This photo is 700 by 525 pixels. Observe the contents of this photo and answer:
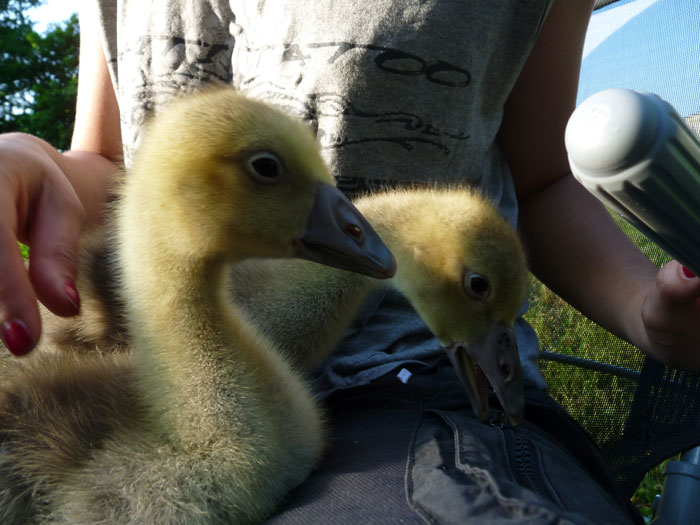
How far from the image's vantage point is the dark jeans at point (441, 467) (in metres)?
0.77

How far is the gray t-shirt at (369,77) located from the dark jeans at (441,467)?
0.29 ft

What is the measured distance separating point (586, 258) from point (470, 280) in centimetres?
35

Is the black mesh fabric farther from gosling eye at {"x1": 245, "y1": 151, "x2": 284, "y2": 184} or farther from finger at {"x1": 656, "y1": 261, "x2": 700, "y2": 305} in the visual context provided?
gosling eye at {"x1": 245, "y1": 151, "x2": 284, "y2": 184}

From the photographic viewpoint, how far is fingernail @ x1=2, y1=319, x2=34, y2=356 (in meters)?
0.84

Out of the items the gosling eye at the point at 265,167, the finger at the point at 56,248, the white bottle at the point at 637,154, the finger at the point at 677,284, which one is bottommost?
the finger at the point at 56,248

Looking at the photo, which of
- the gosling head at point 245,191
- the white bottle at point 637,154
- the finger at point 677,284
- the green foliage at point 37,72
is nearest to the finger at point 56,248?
the gosling head at point 245,191

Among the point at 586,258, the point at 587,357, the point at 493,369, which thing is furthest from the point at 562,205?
the point at 493,369

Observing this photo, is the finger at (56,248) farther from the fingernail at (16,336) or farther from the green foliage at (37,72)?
the green foliage at (37,72)

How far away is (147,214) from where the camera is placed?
968mm

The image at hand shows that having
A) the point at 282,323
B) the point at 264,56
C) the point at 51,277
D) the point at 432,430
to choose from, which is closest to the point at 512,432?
the point at 432,430

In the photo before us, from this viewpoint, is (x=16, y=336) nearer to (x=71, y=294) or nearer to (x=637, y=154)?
(x=71, y=294)

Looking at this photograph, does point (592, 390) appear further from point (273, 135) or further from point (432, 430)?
point (273, 135)

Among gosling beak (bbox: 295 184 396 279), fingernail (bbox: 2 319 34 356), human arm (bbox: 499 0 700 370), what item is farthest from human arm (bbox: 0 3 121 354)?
human arm (bbox: 499 0 700 370)

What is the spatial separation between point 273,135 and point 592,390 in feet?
3.05
